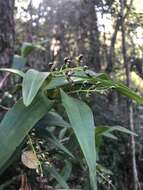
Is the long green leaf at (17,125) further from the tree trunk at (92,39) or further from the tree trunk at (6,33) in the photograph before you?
the tree trunk at (92,39)

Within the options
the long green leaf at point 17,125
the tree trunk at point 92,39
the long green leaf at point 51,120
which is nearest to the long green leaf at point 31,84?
the long green leaf at point 17,125

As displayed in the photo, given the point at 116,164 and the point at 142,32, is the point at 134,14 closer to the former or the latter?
the point at 142,32

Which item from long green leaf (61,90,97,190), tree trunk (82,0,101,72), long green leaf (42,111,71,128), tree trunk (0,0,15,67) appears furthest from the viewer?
tree trunk (82,0,101,72)

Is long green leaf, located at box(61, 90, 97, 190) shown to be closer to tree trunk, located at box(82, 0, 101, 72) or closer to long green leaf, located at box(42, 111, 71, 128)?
long green leaf, located at box(42, 111, 71, 128)

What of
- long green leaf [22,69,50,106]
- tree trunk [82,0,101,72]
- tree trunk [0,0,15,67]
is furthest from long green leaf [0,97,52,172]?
tree trunk [82,0,101,72]

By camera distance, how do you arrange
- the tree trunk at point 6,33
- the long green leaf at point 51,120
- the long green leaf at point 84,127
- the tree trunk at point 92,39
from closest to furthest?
the long green leaf at point 84,127 < the long green leaf at point 51,120 < the tree trunk at point 6,33 < the tree trunk at point 92,39

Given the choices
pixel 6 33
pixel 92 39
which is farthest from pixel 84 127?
pixel 92 39
